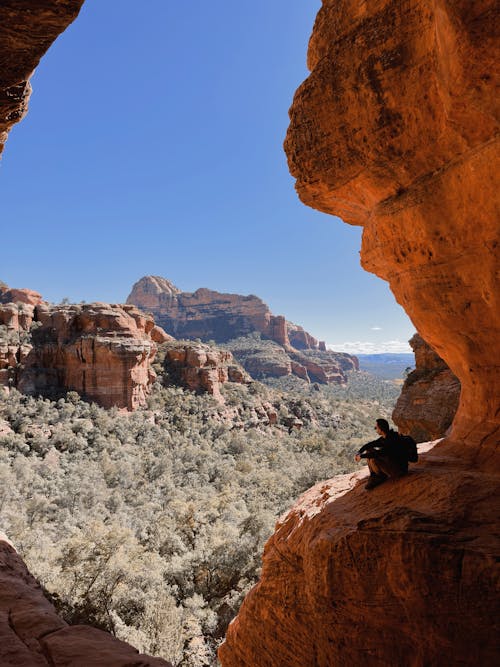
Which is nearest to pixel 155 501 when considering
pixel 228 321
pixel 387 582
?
pixel 387 582

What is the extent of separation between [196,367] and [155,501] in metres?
19.8

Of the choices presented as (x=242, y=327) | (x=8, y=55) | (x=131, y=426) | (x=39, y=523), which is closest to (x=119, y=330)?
(x=131, y=426)

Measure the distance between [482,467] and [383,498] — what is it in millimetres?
1354

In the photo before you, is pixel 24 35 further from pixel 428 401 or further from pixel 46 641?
pixel 428 401

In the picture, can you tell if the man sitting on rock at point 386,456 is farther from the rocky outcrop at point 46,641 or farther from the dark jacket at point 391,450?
the rocky outcrop at point 46,641

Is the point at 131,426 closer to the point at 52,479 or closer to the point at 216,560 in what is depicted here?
the point at 52,479

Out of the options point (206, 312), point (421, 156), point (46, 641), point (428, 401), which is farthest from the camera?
point (206, 312)

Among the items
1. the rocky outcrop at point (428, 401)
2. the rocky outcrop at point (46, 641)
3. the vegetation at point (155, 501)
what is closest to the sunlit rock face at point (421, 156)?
the rocky outcrop at point (46, 641)

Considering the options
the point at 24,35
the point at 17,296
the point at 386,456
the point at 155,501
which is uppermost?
the point at 17,296

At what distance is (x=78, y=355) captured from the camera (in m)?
30.0

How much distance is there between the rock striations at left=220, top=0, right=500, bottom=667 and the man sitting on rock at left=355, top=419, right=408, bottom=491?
170 millimetres

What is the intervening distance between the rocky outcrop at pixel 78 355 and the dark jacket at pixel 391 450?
28.1 meters

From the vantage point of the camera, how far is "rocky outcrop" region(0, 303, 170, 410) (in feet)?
93.8

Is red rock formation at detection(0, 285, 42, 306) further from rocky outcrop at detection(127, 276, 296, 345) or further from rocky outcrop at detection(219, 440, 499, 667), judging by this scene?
rocky outcrop at detection(127, 276, 296, 345)
